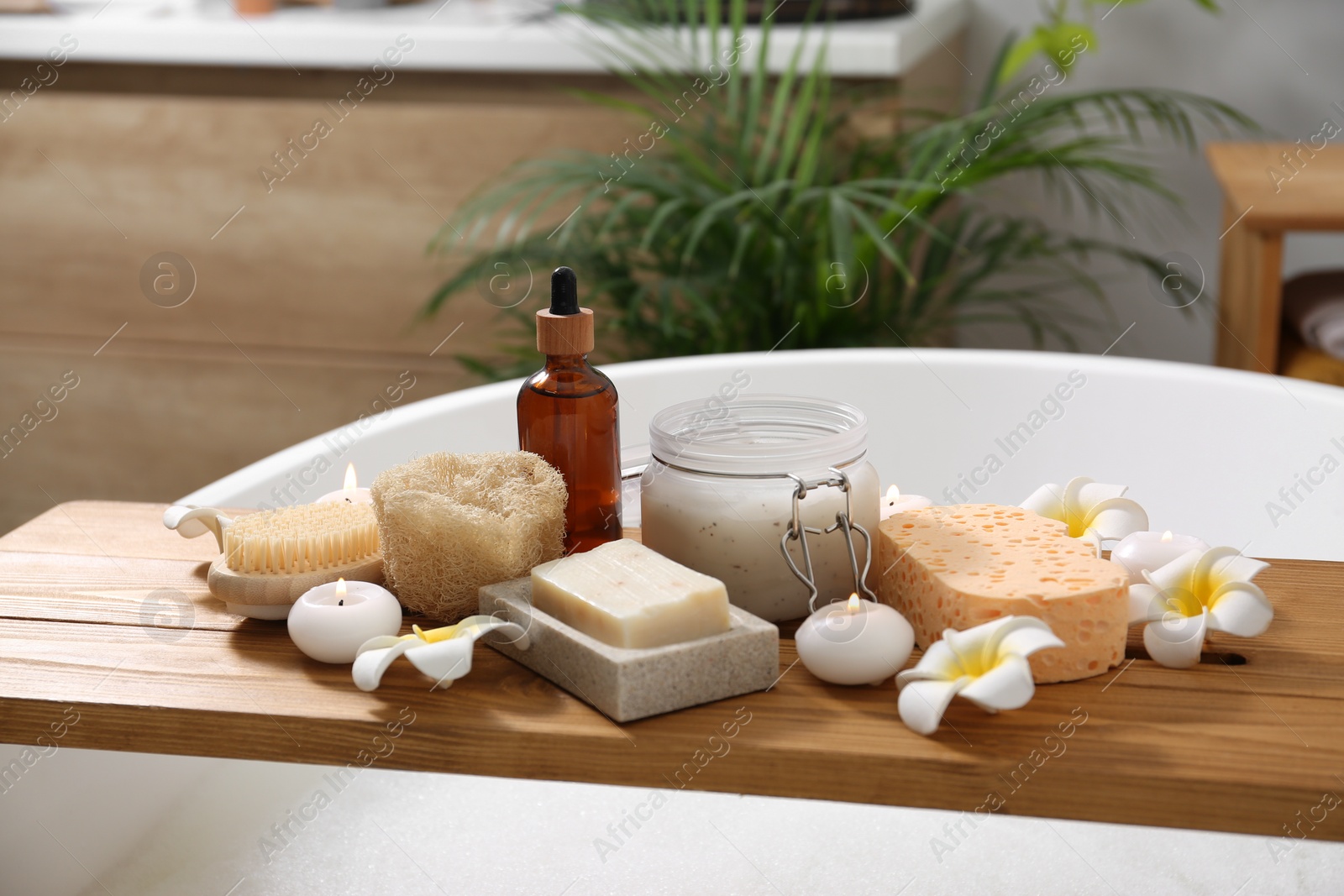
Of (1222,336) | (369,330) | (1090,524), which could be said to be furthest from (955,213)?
(1090,524)

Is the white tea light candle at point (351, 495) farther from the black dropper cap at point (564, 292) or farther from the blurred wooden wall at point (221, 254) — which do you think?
the blurred wooden wall at point (221, 254)

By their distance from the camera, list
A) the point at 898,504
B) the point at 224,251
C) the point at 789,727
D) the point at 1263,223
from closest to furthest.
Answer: the point at 789,727, the point at 898,504, the point at 1263,223, the point at 224,251

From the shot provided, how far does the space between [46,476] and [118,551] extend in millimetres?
1707

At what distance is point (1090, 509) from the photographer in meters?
0.77

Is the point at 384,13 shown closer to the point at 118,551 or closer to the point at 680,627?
the point at 118,551

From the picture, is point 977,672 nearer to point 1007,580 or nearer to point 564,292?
point 1007,580

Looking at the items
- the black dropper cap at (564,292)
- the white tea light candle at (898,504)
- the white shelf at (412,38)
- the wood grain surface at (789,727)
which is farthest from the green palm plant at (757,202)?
the wood grain surface at (789,727)

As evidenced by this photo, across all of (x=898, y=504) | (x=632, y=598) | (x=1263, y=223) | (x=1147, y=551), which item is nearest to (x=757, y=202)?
(x=1263, y=223)

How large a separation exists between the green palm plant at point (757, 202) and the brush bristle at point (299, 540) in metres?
0.85

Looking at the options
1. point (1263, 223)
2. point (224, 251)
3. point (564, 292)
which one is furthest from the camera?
point (224, 251)

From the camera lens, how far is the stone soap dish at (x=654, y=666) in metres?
0.58

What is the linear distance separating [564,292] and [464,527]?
143mm

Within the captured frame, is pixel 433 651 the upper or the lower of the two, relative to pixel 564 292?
lower

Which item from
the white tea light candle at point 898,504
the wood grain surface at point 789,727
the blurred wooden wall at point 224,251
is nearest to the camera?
the wood grain surface at point 789,727
